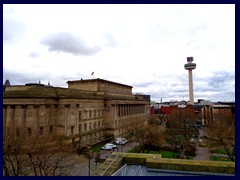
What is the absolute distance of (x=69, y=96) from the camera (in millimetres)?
44875

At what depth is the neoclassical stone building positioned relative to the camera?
39.9 metres

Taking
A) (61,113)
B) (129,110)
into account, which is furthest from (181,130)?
(61,113)

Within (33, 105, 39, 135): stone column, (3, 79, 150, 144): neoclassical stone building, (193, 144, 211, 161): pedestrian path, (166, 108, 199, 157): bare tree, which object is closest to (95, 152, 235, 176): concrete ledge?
(3, 79, 150, 144): neoclassical stone building

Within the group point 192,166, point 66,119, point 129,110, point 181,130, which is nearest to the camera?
point 192,166

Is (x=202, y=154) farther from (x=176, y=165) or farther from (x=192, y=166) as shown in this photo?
(x=176, y=165)

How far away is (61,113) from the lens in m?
44.1

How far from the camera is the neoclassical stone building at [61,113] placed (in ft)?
131

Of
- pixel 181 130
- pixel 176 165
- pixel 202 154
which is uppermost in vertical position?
pixel 176 165

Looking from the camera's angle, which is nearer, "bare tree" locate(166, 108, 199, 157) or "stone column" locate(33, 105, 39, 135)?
"stone column" locate(33, 105, 39, 135)

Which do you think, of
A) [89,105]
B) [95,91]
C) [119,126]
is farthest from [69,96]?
[119,126]

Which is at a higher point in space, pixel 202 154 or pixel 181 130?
pixel 181 130

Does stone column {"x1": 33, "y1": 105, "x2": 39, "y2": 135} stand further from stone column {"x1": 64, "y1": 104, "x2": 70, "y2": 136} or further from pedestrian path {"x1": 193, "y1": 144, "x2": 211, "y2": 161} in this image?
pedestrian path {"x1": 193, "y1": 144, "x2": 211, "y2": 161}

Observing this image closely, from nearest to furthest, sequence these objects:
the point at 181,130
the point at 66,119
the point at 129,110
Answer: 1. the point at 66,119
2. the point at 181,130
3. the point at 129,110

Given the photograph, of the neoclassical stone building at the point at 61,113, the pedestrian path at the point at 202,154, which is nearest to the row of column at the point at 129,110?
the neoclassical stone building at the point at 61,113
